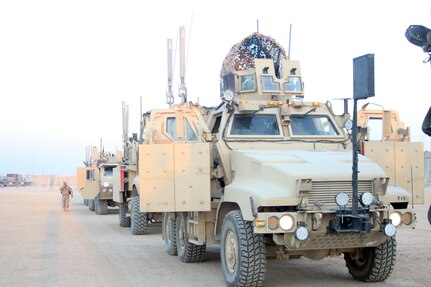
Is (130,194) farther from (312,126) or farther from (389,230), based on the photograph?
(389,230)

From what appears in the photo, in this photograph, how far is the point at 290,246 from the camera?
24.3 feet

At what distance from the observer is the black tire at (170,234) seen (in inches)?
443

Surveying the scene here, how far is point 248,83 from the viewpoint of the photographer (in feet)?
34.9

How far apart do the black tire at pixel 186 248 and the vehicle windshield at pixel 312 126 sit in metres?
2.42

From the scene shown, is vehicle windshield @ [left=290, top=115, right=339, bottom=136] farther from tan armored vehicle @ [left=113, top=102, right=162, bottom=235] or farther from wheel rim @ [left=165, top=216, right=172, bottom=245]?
tan armored vehicle @ [left=113, top=102, right=162, bottom=235]

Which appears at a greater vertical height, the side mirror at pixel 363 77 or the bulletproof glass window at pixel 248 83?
the bulletproof glass window at pixel 248 83

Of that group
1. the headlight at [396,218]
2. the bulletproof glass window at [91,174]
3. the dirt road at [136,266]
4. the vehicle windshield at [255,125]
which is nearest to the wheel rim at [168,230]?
the dirt road at [136,266]

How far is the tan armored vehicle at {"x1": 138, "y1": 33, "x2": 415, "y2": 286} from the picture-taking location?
738 centimetres

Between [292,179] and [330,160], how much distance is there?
1032mm

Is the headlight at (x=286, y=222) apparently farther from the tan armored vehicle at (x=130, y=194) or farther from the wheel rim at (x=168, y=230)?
the tan armored vehicle at (x=130, y=194)

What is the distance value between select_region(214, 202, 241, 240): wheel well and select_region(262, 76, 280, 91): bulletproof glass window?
2533 mm

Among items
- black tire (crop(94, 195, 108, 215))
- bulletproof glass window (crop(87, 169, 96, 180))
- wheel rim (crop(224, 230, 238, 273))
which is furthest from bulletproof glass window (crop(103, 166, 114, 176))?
wheel rim (crop(224, 230, 238, 273))

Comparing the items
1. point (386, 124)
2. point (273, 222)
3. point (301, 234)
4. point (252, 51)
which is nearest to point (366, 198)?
point (301, 234)

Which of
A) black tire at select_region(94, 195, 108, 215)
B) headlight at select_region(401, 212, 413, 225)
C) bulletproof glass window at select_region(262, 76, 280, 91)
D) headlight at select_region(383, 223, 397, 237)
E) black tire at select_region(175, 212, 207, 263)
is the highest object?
bulletproof glass window at select_region(262, 76, 280, 91)
